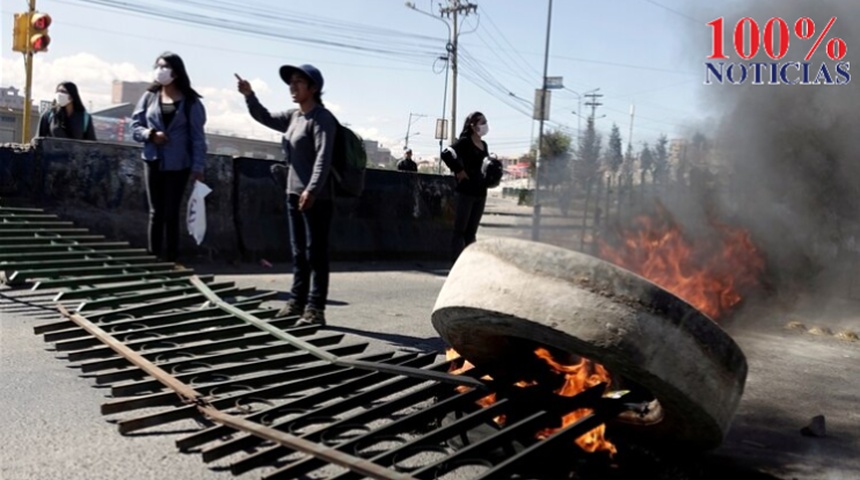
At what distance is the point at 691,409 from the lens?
258cm

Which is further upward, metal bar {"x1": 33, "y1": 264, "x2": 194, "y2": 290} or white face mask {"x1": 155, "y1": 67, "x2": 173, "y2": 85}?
white face mask {"x1": 155, "y1": 67, "x2": 173, "y2": 85}

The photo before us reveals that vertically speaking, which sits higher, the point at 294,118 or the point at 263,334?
the point at 294,118

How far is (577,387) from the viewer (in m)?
3.24

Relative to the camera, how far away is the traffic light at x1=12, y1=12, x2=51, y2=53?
44.7ft

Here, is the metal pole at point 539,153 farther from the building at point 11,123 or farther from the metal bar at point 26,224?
the building at point 11,123

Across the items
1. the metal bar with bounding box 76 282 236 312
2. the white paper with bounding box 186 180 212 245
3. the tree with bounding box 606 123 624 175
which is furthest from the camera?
the tree with bounding box 606 123 624 175

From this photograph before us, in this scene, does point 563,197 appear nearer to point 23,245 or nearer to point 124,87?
point 23,245

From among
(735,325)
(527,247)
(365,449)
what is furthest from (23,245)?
(735,325)

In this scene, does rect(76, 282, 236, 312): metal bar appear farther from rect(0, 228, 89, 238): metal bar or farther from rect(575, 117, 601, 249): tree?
rect(575, 117, 601, 249): tree

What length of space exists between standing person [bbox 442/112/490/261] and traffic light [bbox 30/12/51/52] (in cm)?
1024

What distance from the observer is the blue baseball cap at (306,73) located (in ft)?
17.6

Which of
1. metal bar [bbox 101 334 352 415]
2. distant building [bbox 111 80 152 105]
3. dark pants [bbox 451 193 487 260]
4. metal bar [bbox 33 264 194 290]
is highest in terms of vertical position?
distant building [bbox 111 80 152 105]

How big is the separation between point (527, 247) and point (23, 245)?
16.6 feet

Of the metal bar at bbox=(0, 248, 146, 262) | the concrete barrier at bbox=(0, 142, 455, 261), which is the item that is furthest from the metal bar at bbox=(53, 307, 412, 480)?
the concrete barrier at bbox=(0, 142, 455, 261)
